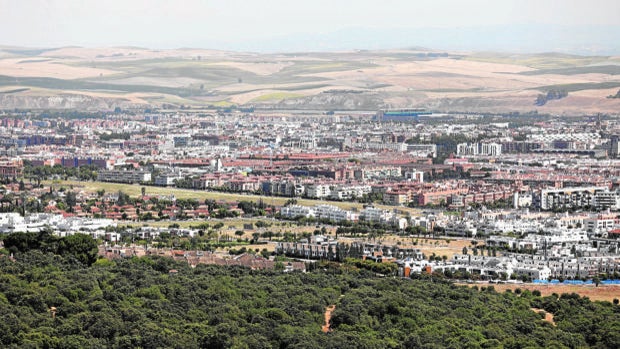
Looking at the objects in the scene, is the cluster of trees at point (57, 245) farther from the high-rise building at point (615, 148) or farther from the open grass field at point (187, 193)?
the high-rise building at point (615, 148)

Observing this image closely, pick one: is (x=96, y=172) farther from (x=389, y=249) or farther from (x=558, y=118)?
(x=558, y=118)

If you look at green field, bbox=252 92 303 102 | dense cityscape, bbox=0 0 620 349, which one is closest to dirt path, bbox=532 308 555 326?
dense cityscape, bbox=0 0 620 349

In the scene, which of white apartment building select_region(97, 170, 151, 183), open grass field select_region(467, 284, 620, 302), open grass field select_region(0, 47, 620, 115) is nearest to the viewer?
open grass field select_region(467, 284, 620, 302)

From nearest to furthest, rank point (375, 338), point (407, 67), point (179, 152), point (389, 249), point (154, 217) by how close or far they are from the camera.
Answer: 1. point (375, 338)
2. point (389, 249)
3. point (154, 217)
4. point (179, 152)
5. point (407, 67)

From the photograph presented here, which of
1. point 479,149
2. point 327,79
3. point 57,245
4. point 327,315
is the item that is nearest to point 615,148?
point 479,149

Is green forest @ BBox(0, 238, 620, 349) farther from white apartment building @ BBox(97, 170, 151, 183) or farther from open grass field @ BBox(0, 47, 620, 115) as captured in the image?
open grass field @ BBox(0, 47, 620, 115)

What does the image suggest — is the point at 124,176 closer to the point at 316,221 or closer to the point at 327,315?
the point at 316,221

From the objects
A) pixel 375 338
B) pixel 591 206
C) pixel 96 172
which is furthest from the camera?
pixel 96 172

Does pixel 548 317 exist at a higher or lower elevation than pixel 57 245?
lower

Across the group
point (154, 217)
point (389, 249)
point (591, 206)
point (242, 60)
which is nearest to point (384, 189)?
point (591, 206)
